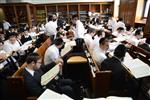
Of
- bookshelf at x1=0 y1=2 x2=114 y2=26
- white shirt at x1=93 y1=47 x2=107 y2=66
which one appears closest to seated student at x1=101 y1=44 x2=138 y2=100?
white shirt at x1=93 y1=47 x2=107 y2=66

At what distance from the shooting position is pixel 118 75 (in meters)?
2.51

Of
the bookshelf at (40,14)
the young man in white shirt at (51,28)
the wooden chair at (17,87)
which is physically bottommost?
the wooden chair at (17,87)

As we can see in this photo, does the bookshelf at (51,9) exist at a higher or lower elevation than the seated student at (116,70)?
higher

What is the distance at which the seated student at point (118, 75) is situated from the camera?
2.51 meters

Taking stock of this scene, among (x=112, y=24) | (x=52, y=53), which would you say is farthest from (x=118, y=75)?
(x=112, y=24)

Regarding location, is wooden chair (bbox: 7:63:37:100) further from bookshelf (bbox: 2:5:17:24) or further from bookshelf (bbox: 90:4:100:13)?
bookshelf (bbox: 90:4:100:13)

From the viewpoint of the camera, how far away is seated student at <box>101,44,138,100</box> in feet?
8.22

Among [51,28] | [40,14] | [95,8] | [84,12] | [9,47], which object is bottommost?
[9,47]

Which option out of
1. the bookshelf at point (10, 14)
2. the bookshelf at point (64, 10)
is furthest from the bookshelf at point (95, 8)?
the bookshelf at point (10, 14)

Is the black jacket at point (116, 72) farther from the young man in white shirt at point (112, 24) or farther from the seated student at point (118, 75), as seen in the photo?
the young man in white shirt at point (112, 24)

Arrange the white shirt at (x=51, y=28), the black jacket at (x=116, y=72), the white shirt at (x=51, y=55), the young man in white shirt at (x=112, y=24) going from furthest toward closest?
the young man in white shirt at (x=112, y=24) < the white shirt at (x=51, y=28) < the white shirt at (x=51, y=55) < the black jacket at (x=116, y=72)

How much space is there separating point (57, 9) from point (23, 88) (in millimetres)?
8963

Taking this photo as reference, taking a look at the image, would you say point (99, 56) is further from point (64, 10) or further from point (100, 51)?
point (64, 10)

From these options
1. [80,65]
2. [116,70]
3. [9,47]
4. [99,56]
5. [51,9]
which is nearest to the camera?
[116,70]
